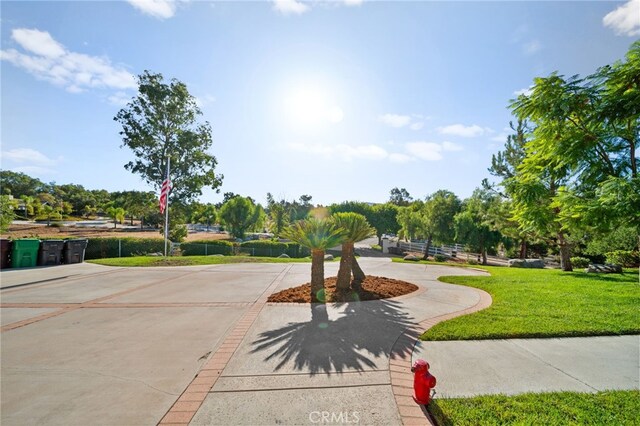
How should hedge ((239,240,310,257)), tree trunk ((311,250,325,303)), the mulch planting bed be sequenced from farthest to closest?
hedge ((239,240,310,257)) → tree trunk ((311,250,325,303)) → the mulch planting bed

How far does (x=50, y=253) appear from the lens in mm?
13227

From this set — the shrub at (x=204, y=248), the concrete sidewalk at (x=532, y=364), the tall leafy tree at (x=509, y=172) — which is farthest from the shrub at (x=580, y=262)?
the shrub at (x=204, y=248)

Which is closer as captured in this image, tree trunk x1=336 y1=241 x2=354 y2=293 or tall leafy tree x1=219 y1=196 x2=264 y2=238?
tree trunk x1=336 y1=241 x2=354 y2=293

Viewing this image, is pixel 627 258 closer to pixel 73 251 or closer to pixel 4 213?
pixel 73 251

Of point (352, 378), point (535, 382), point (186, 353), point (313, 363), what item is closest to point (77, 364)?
point (186, 353)

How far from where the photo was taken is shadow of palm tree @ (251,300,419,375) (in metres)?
3.99

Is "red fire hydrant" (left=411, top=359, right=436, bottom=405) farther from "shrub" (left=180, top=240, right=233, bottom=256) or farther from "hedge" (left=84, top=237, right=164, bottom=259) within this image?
"shrub" (left=180, top=240, right=233, bottom=256)

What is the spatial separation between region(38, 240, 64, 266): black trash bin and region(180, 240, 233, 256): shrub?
9.96 metres

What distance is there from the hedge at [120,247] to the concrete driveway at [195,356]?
12393 mm

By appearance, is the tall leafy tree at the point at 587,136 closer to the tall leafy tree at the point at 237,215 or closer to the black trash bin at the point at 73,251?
the black trash bin at the point at 73,251

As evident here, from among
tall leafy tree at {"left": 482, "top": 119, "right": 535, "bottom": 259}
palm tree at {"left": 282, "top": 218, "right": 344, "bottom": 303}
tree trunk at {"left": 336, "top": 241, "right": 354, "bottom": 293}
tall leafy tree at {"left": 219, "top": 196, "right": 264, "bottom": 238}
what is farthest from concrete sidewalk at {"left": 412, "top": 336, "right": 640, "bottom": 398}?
tall leafy tree at {"left": 219, "top": 196, "right": 264, "bottom": 238}

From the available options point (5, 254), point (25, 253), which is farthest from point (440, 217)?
point (5, 254)

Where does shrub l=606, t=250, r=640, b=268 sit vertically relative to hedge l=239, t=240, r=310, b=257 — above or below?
above

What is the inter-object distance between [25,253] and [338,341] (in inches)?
622
